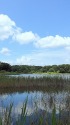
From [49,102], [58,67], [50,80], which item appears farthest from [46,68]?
[49,102]

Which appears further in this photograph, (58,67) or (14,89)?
(58,67)

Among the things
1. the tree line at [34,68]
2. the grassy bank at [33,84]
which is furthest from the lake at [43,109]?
the tree line at [34,68]

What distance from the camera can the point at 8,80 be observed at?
17609mm

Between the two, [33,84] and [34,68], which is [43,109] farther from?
[34,68]

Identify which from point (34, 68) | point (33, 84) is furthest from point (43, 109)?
point (34, 68)

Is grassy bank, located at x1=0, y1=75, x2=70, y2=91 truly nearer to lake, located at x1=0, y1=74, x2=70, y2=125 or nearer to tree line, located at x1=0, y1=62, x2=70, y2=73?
lake, located at x1=0, y1=74, x2=70, y2=125

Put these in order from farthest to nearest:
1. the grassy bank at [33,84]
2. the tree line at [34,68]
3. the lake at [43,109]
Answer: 1. the tree line at [34,68]
2. the grassy bank at [33,84]
3. the lake at [43,109]

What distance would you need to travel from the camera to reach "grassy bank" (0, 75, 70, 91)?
16.9m

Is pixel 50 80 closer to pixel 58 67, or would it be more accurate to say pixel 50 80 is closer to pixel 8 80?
pixel 8 80

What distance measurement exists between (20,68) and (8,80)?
40.9m

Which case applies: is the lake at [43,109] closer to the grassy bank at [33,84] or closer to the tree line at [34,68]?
the grassy bank at [33,84]

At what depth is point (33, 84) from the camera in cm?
1795

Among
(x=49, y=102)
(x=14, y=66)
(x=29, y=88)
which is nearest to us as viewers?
(x=49, y=102)

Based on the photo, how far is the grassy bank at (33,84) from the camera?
664 inches
